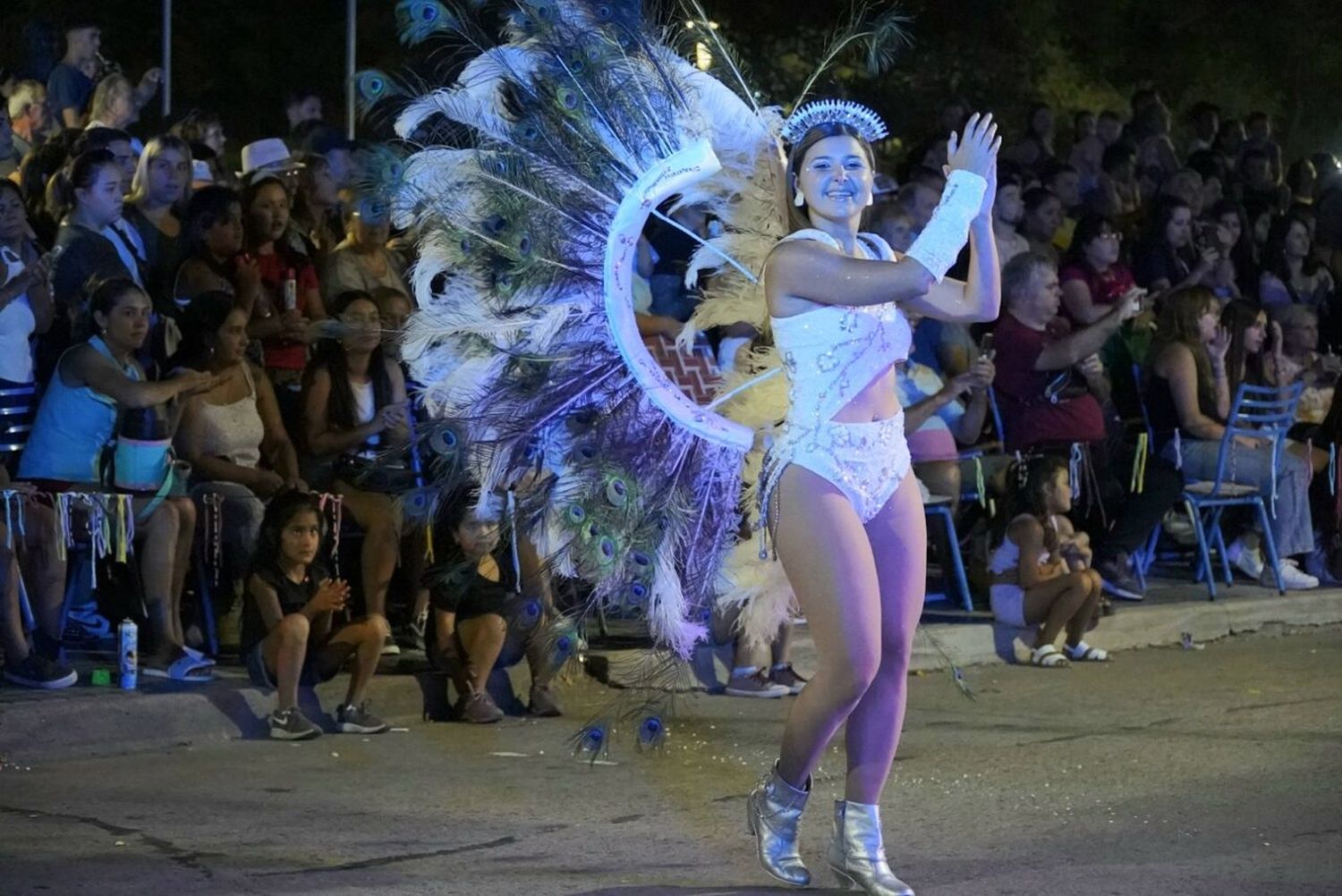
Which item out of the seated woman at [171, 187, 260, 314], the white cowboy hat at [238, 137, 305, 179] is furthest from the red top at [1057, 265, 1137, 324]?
the seated woman at [171, 187, 260, 314]

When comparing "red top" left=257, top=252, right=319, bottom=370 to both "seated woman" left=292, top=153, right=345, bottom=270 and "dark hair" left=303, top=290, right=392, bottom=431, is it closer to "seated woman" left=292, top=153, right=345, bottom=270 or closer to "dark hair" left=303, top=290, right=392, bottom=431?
"dark hair" left=303, top=290, right=392, bottom=431

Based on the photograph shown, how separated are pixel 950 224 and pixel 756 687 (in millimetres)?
4203

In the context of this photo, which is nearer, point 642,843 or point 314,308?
point 642,843

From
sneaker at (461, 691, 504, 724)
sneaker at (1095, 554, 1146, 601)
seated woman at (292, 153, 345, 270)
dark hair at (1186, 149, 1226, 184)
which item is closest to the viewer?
sneaker at (461, 691, 504, 724)

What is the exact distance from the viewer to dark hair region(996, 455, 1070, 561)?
10922mm

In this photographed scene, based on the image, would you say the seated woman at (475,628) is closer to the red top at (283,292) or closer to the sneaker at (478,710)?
the sneaker at (478,710)

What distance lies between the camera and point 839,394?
617 cm

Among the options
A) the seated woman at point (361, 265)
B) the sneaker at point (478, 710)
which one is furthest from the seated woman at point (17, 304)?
the sneaker at point (478, 710)

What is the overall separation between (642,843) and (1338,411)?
24.5 ft

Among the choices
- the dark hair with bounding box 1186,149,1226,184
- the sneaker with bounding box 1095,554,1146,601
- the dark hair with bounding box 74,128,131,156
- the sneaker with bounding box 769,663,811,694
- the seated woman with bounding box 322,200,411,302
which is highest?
the dark hair with bounding box 1186,149,1226,184

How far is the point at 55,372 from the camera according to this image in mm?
9305

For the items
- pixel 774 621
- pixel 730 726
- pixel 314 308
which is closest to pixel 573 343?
pixel 774 621

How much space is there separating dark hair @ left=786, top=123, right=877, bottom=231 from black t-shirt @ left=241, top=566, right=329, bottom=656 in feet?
10.9

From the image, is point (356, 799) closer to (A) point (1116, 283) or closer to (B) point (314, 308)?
(B) point (314, 308)
